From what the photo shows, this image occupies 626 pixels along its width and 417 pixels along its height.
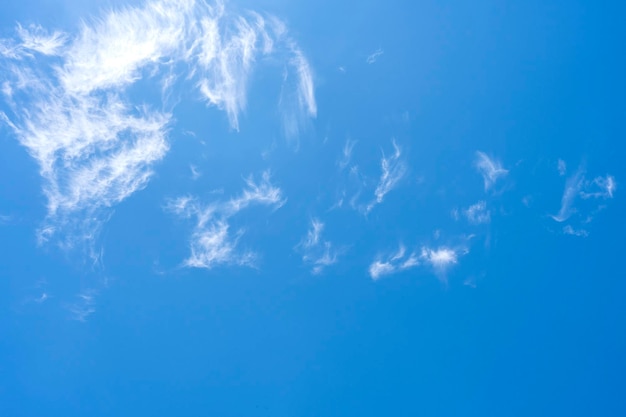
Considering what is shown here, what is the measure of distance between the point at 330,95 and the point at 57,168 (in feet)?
50.2

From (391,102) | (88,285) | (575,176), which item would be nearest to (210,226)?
(88,285)

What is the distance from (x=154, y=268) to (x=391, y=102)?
15849 millimetres

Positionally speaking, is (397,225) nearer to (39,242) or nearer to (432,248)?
(432,248)

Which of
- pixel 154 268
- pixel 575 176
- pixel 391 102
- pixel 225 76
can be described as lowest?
pixel 154 268

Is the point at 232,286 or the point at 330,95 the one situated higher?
the point at 330,95

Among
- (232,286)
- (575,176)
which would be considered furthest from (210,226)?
(575,176)

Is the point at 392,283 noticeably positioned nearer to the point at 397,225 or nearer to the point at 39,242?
the point at 397,225

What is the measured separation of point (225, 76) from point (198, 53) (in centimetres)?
195

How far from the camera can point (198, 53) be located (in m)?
24.8

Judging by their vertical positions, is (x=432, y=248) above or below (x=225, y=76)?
below

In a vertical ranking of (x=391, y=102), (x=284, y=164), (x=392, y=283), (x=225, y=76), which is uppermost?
(x=225, y=76)

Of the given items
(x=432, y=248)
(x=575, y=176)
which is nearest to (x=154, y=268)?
(x=432, y=248)

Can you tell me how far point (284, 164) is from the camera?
24875 mm

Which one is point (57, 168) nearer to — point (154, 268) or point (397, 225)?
point (154, 268)
